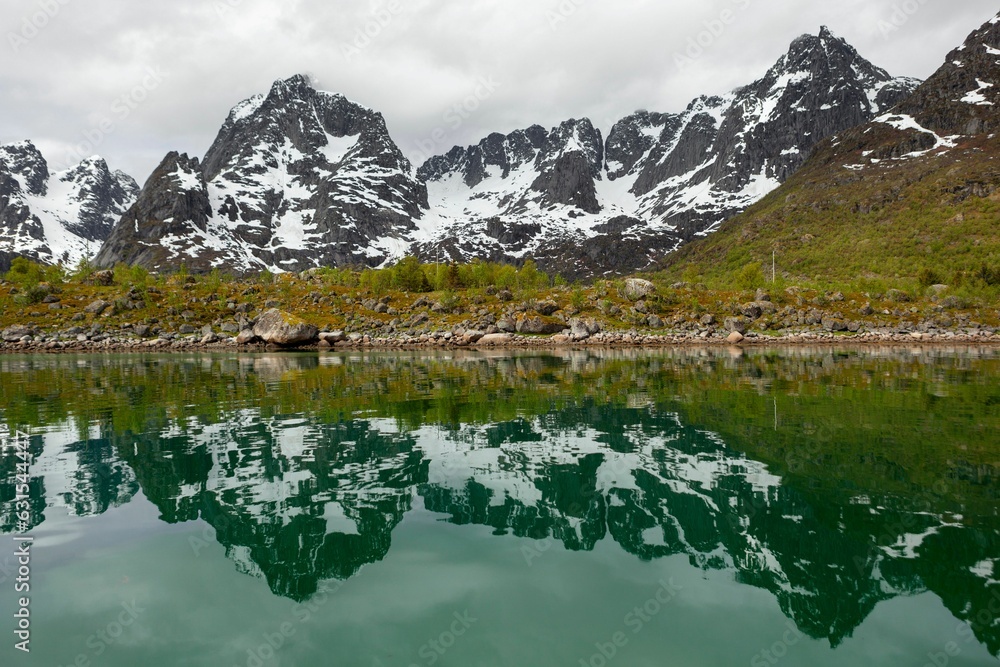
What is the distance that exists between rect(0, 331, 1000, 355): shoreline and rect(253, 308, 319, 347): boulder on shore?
1.12 m

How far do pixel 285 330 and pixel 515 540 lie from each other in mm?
84728

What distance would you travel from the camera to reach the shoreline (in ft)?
256

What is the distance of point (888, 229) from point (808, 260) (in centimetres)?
2133

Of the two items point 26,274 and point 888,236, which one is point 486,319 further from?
point 888,236

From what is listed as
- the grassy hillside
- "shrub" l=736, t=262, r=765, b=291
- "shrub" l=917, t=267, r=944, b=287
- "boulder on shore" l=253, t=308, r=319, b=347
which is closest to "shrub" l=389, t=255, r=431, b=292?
"boulder on shore" l=253, t=308, r=319, b=347

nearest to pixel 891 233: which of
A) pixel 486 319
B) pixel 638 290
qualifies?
pixel 638 290

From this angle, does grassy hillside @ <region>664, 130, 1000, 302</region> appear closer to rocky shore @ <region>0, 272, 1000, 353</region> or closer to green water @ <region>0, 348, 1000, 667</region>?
rocky shore @ <region>0, 272, 1000, 353</region>

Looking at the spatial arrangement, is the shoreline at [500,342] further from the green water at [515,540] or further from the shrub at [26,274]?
the green water at [515,540]

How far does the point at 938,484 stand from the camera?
41.3 feet

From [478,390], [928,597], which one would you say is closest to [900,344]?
[478,390]

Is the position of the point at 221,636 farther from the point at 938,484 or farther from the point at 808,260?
the point at 808,260

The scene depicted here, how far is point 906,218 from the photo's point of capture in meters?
147

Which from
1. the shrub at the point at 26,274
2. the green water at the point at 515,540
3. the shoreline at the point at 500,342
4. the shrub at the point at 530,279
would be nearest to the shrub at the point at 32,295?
the shrub at the point at 26,274

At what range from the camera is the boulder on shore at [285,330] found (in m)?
87.1
